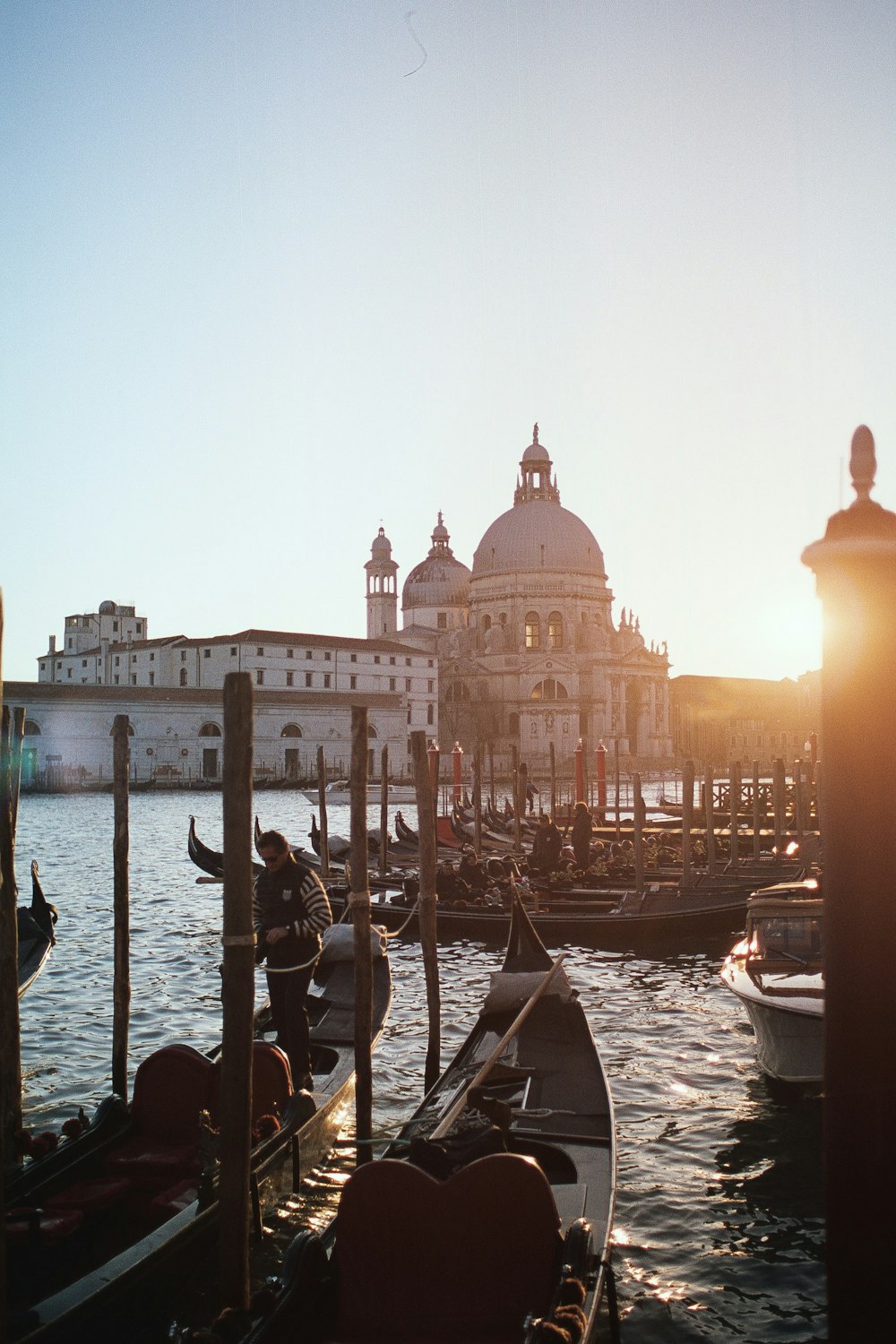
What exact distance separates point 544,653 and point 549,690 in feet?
6.08

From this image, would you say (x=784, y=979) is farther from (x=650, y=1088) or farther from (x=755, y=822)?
(x=755, y=822)

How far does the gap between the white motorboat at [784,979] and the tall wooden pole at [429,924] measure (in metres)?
1.66

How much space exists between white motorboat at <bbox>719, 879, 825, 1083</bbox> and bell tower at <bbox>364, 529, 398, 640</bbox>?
61.3m

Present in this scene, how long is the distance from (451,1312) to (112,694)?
40.9 metres

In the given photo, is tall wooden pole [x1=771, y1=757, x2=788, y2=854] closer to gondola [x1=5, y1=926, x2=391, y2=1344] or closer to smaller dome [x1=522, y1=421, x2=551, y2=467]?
gondola [x1=5, y1=926, x2=391, y2=1344]

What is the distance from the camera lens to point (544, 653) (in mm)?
54094

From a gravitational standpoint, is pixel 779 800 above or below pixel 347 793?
above

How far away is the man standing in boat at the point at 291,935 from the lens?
5.32 m

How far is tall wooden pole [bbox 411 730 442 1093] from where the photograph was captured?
21.8 feet

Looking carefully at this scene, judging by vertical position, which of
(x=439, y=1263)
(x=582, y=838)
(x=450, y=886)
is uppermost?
(x=582, y=838)

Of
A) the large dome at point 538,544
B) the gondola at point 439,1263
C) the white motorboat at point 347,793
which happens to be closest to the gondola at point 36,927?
the gondola at point 439,1263

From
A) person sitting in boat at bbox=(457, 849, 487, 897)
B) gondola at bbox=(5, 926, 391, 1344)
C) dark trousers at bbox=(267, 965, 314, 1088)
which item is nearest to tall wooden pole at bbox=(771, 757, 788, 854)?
person sitting in boat at bbox=(457, 849, 487, 897)

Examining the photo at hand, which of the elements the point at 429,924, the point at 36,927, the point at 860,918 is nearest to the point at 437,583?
the point at 36,927

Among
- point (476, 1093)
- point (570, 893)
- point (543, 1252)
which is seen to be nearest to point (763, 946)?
point (476, 1093)
